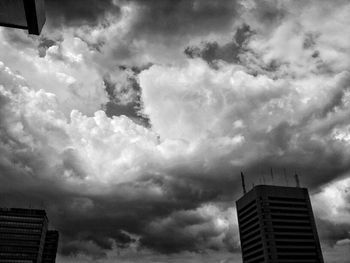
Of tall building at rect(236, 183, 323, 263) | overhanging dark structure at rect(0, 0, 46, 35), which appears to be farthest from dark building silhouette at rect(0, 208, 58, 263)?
overhanging dark structure at rect(0, 0, 46, 35)

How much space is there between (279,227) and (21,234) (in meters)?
122

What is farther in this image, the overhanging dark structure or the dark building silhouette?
the dark building silhouette

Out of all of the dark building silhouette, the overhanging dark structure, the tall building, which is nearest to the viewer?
the overhanging dark structure

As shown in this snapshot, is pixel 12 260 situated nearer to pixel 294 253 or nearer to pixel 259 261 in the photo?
pixel 259 261

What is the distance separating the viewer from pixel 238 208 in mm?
168625

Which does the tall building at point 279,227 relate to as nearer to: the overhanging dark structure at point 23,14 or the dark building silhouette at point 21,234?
the dark building silhouette at point 21,234

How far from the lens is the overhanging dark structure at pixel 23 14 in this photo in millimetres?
9812

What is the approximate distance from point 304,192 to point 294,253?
3162cm

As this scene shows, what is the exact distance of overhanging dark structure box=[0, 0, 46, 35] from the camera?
9.81m

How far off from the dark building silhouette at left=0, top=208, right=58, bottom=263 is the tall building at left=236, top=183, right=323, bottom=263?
102162 millimetres

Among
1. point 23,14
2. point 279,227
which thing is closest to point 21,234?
point 279,227

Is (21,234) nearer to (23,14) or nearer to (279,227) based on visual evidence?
(279,227)

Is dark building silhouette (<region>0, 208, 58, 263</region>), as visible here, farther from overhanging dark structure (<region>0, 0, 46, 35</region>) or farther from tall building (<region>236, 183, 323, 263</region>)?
overhanging dark structure (<region>0, 0, 46, 35</region>)

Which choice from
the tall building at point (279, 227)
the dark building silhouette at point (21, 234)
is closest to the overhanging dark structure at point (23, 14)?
the tall building at point (279, 227)
